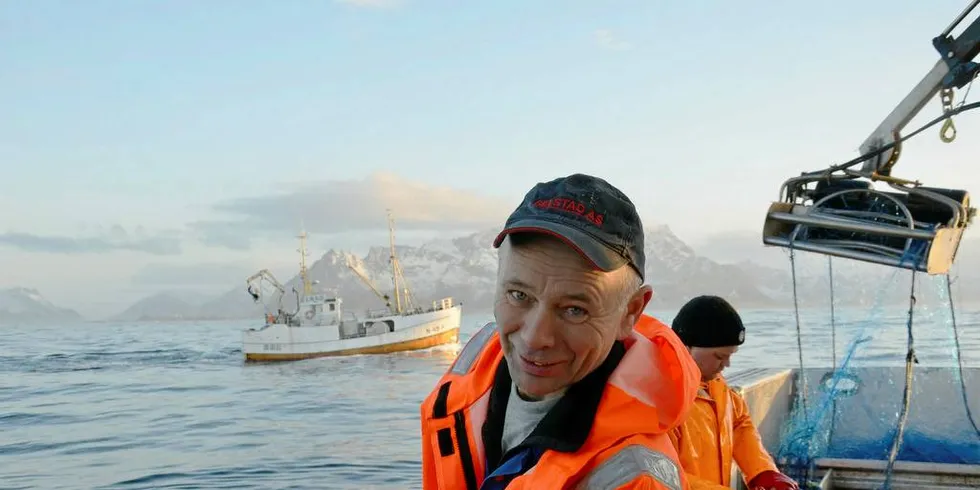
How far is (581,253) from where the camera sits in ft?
5.18

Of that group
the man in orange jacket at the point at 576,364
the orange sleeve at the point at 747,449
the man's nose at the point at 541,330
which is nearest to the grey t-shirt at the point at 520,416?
the man in orange jacket at the point at 576,364

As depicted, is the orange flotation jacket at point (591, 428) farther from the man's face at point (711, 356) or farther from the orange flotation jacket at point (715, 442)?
the man's face at point (711, 356)

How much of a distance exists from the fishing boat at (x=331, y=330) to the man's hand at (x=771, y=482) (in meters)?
45.5

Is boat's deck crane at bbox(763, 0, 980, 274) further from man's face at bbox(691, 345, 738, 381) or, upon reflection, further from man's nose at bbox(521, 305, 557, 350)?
man's nose at bbox(521, 305, 557, 350)

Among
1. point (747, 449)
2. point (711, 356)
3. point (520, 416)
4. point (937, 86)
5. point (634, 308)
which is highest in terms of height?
point (937, 86)

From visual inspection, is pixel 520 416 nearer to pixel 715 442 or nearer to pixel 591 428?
pixel 591 428

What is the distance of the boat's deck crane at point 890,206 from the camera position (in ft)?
18.0

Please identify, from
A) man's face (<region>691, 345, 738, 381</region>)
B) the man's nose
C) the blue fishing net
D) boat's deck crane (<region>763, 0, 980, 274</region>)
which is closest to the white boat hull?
the blue fishing net

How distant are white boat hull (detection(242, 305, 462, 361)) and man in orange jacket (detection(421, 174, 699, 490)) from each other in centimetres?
4755

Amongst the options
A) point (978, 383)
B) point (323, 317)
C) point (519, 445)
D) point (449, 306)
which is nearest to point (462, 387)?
point (519, 445)

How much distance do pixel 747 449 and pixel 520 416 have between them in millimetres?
2858

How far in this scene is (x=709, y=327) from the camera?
3879 millimetres

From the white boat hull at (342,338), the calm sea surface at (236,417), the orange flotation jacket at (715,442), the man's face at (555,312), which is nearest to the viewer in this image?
the man's face at (555,312)

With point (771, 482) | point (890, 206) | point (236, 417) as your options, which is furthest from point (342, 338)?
point (771, 482)
